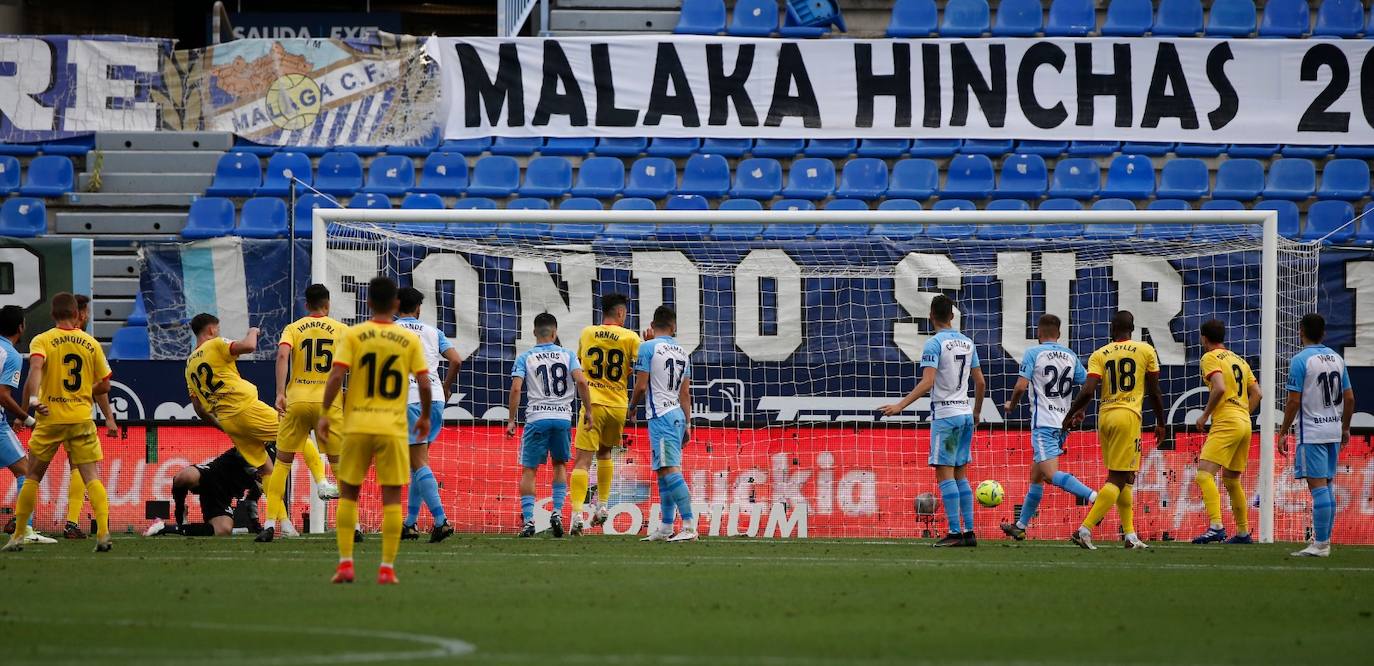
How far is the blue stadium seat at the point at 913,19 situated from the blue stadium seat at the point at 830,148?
5.37 feet

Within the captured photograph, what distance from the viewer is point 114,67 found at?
19234 mm

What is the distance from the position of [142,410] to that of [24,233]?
17.2 feet

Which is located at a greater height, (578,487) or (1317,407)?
(1317,407)

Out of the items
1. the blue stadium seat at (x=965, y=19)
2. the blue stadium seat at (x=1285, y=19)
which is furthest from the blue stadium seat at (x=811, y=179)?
the blue stadium seat at (x=1285, y=19)

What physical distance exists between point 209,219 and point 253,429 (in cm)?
664

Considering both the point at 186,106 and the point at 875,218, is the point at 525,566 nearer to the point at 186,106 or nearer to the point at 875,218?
the point at 875,218

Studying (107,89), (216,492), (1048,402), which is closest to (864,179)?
(1048,402)

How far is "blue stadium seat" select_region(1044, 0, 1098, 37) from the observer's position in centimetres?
1977

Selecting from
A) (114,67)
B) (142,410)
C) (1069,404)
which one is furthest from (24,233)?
(1069,404)

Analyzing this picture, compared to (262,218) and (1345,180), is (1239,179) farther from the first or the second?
(262,218)

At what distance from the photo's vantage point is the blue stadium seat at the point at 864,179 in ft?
60.6

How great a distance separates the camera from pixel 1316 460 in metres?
12.2

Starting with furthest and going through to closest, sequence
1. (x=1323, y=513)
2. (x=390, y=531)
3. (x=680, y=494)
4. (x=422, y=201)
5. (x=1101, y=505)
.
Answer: (x=422, y=201) < (x=680, y=494) < (x=1323, y=513) < (x=1101, y=505) < (x=390, y=531)

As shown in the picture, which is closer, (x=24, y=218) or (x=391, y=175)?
(x=24, y=218)
